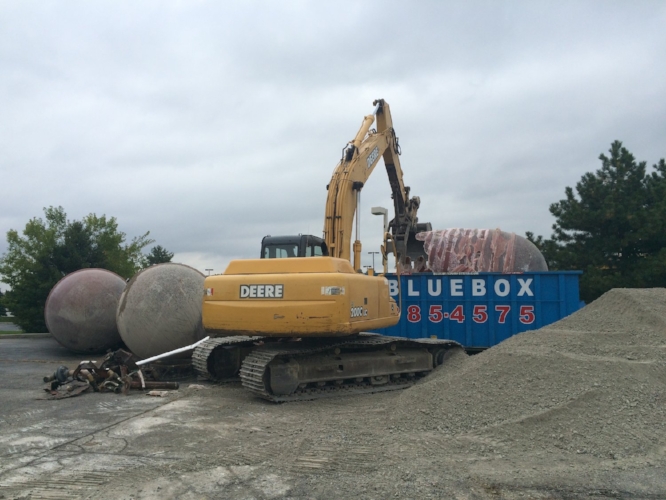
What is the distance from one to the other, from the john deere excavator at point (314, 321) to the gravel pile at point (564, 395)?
1.41 metres

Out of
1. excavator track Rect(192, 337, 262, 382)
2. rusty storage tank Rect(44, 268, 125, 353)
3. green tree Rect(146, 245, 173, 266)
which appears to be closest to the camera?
excavator track Rect(192, 337, 262, 382)

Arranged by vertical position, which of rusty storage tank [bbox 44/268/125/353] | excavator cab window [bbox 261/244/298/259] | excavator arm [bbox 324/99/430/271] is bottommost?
rusty storage tank [bbox 44/268/125/353]

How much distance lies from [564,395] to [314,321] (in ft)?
11.1

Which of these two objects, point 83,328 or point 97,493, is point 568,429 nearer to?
point 97,493

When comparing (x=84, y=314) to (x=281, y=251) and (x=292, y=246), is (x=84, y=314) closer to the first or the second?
(x=281, y=251)

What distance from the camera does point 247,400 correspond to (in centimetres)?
853

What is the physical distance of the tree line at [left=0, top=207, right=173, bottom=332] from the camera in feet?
73.7

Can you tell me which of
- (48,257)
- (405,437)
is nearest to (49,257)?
(48,257)

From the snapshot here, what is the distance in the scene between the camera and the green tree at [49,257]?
2245 cm

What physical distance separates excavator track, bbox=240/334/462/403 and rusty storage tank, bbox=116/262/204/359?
118 inches

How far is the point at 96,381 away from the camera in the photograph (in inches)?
370

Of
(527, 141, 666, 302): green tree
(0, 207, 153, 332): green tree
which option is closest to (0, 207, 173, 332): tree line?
(0, 207, 153, 332): green tree

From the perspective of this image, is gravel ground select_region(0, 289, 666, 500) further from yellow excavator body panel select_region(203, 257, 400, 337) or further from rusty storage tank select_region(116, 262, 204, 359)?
rusty storage tank select_region(116, 262, 204, 359)

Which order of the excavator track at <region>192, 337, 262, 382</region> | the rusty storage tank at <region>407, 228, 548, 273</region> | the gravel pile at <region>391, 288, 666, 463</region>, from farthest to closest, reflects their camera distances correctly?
the rusty storage tank at <region>407, 228, 548, 273</region> → the excavator track at <region>192, 337, 262, 382</region> → the gravel pile at <region>391, 288, 666, 463</region>
